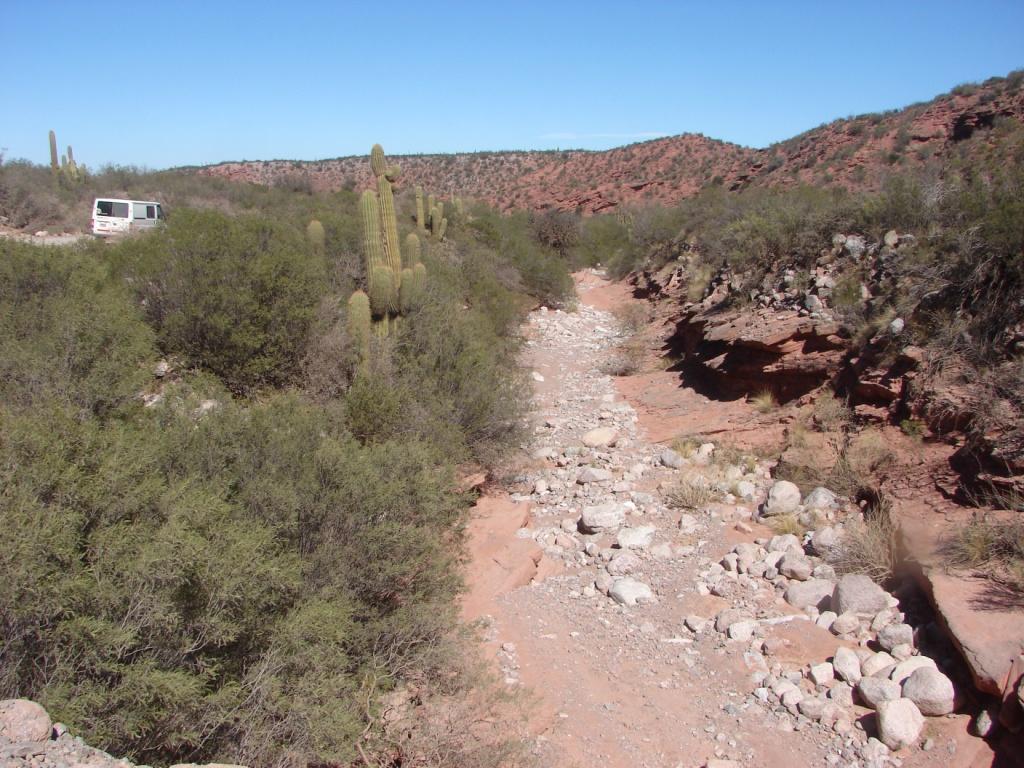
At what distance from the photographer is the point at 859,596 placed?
18.2ft

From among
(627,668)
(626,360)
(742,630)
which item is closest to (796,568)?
(742,630)

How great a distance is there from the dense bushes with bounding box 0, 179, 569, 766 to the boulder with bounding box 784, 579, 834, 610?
2.98 meters

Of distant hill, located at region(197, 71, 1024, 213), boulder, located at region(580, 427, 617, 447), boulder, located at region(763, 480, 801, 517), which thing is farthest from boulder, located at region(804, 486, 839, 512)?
distant hill, located at region(197, 71, 1024, 213)

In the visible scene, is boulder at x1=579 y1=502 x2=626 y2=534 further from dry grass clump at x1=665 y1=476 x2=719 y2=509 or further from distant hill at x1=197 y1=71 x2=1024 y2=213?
distant hill at x1=197 y1=71 x2=1024 y2=213

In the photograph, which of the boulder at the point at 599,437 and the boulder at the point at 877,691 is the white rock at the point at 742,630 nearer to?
the boulder at the point at 877,691

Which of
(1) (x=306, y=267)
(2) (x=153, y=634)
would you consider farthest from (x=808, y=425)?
(2) (x=153, y=634)

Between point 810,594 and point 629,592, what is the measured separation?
1565 mm

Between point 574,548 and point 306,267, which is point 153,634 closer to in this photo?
point 574,548

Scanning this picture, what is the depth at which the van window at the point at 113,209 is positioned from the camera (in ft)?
70.2

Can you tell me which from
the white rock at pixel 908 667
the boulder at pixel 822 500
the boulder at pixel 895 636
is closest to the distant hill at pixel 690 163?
the boulder at pixel 822 500

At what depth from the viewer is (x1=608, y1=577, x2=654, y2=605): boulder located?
6.22m

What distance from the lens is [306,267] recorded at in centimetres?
1034

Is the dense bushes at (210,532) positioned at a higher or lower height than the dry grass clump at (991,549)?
higher

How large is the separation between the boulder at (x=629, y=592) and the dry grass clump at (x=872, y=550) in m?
1.77
